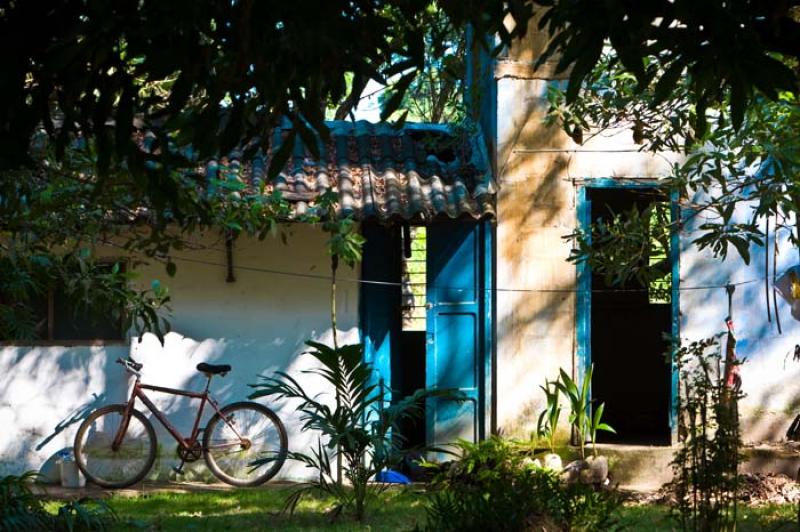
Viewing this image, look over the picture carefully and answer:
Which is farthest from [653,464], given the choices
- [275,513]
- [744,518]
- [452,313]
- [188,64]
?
[188,64]

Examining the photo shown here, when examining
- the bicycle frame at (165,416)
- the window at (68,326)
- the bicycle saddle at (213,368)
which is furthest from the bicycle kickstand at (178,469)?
the window at (68,326)

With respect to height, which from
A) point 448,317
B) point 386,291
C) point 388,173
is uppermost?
point 388,173

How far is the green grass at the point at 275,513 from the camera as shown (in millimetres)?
8266

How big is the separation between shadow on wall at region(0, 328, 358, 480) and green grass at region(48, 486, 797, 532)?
3.04ft

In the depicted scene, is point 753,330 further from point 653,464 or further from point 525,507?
point 525,507

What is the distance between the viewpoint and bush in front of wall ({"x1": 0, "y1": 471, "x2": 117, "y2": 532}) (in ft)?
23.5

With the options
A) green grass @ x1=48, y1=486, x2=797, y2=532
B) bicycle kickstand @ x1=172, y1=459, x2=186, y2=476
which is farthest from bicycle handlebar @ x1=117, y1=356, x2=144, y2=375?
green grass @ x1=48, y1=486, x2=797, y2=532

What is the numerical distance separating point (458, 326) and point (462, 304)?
20 centimetres

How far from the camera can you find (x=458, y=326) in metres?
10.7

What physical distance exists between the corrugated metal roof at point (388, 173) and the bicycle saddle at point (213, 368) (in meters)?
1.61

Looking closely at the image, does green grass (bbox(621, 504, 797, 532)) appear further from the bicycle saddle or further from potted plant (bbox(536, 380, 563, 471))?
the bicycle saddle

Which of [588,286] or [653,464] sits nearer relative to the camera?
[653,464]

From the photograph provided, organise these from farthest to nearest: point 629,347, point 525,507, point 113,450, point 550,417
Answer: point 629,347 < point 113,450 < point 550,417 < point 525,507

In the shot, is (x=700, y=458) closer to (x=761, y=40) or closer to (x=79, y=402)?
(x=761, y=40)
